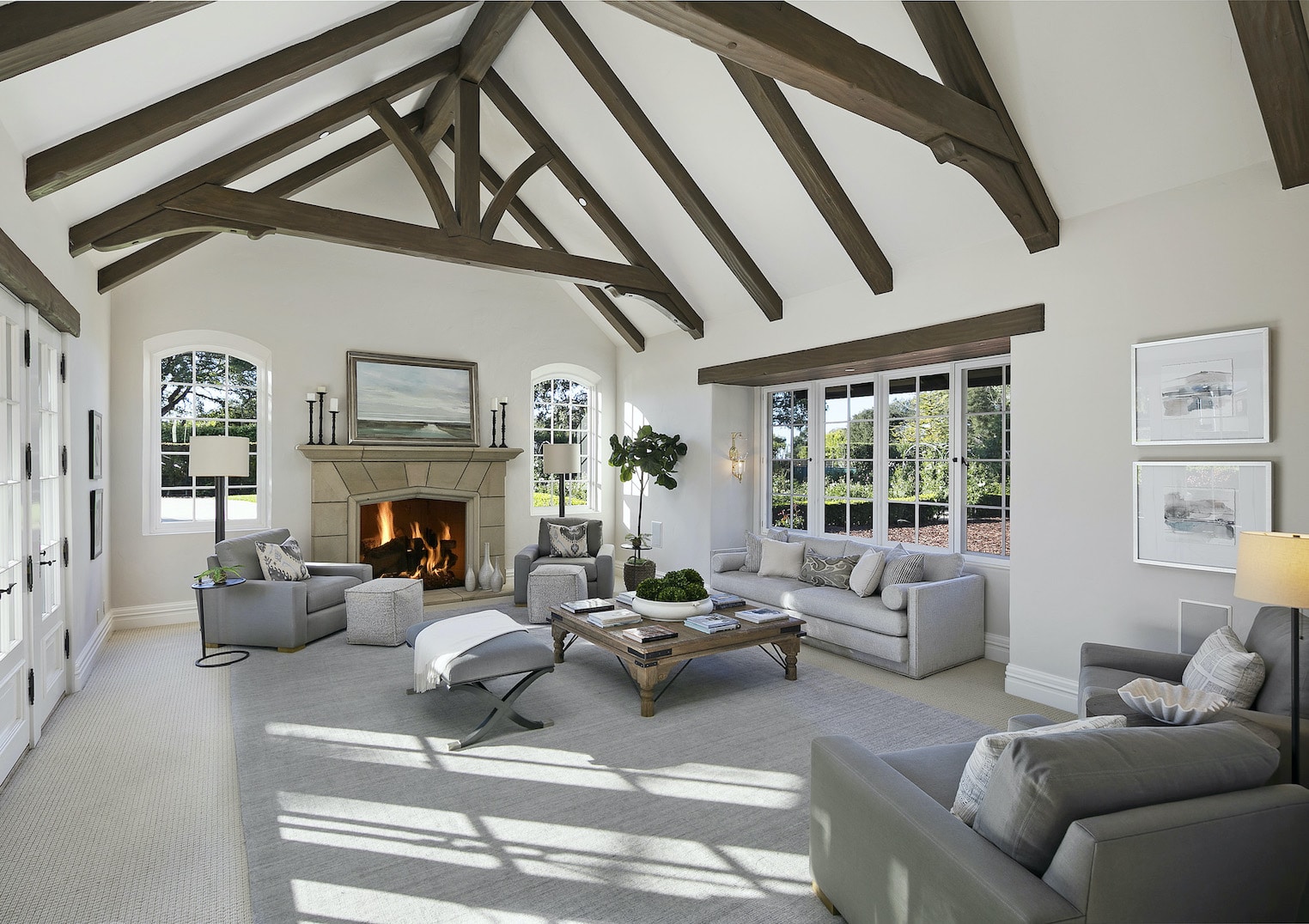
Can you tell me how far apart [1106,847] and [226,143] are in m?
5.44

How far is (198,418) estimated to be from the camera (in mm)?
6352

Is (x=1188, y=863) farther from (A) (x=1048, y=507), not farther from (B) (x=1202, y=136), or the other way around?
(B) (x=1202, y=136)

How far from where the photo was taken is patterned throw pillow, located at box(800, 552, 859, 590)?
559cm

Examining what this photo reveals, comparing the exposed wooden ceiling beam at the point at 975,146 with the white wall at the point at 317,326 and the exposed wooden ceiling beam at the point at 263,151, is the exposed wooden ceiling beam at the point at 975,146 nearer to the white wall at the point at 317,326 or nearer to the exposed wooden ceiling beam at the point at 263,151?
the exposed wooden ceiling beam at the point at 263,151

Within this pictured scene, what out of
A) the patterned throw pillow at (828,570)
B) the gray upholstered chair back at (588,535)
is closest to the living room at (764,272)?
the gray upholstered chair back at (588,535)

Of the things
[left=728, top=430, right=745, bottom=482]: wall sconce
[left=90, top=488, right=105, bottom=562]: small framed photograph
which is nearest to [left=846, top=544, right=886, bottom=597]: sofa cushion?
[left=728, top=430, right=745, bottom=482]: wall sconce

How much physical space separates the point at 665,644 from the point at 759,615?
840mm

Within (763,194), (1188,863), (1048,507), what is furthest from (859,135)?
(1188,863)

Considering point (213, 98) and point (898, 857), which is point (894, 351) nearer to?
point (898, 857)

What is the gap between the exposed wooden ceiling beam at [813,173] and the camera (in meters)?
4.36

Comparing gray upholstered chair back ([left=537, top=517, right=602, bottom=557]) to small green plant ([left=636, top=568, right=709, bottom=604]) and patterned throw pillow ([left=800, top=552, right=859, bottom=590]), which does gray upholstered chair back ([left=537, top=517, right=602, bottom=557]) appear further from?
small green plant ([left=636, top=568, right=709, bottom=604])

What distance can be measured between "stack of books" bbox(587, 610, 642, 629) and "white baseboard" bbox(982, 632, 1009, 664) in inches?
103

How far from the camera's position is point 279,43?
12.0 ft

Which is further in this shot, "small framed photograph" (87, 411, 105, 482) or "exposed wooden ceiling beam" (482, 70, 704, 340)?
"exposed wooden ceiling beam" (482, 70, 704, 340)
